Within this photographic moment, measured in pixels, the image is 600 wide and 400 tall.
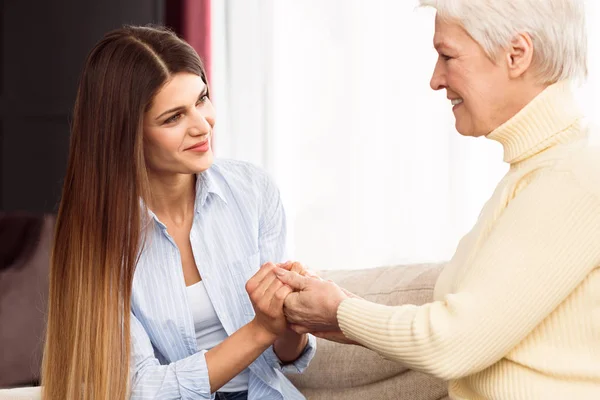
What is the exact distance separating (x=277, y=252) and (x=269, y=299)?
337mm

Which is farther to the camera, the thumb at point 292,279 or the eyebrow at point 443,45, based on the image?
the thumb at point 292,279

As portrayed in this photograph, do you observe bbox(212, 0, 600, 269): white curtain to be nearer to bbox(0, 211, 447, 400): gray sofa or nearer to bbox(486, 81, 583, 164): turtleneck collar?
bbox(0, 211, 447, 400): gray sofa

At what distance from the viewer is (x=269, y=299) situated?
1983 mm

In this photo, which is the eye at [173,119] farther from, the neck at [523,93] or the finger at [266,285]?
the neck at [523,93]

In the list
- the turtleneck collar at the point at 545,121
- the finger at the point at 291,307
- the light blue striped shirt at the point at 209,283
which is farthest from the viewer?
the light blue striped shirt at the point at 209,283

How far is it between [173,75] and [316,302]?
68 cm

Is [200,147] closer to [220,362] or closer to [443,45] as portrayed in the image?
[220,362]

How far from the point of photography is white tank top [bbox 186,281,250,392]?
2.18m

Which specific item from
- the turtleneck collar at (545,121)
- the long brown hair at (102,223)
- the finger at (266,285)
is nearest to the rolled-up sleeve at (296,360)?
the finger at (266,285)

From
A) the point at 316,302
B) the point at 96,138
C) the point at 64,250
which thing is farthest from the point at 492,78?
the point at 64,250

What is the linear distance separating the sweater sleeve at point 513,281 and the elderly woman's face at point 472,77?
0.57ft

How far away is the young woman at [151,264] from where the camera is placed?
80.3 inches

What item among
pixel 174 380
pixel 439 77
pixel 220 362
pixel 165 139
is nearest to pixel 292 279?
pixel 220 362

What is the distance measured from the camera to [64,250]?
2.14m
